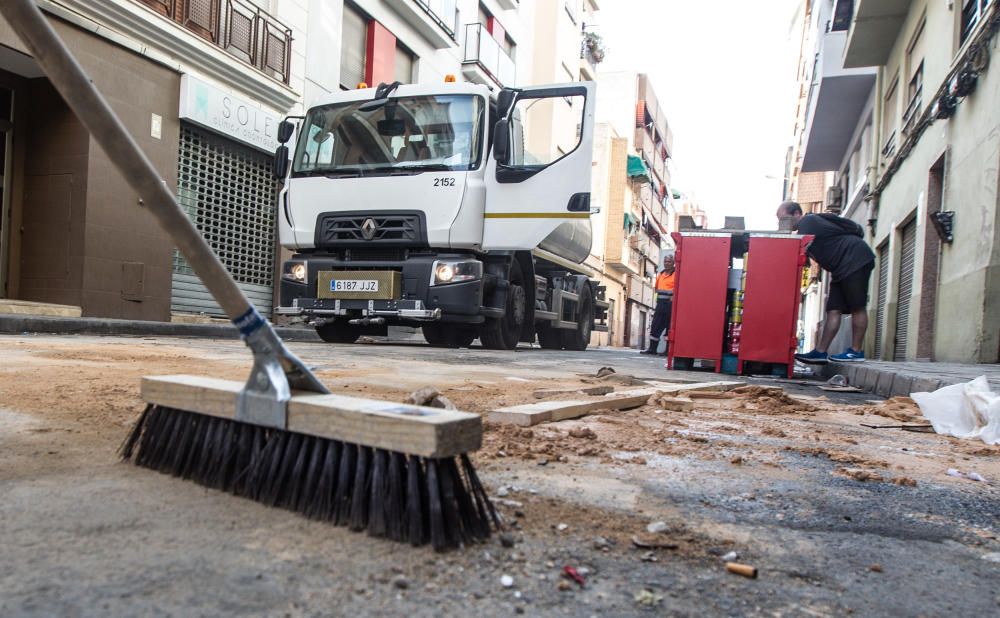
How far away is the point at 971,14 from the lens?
28.0 ft

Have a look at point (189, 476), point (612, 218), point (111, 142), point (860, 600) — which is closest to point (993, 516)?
point (860, 600)

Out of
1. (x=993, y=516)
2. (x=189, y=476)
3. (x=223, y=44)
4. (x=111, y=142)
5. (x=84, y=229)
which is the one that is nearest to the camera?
(x=111, y=142)

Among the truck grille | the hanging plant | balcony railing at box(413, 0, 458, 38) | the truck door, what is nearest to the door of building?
the truck grille

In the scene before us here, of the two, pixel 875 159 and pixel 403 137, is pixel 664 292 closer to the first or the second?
pixel 875 159

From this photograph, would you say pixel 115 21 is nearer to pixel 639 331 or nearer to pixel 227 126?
pixel 227 126

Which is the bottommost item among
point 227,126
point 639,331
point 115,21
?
point 639,331

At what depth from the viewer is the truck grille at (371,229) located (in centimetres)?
749

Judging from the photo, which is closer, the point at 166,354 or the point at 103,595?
the point at 103,595

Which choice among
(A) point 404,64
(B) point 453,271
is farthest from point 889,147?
(A) point 404,64

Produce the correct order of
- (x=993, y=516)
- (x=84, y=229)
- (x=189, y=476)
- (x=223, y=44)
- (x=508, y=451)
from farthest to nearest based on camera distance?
1. (x=223, y=44)
2. (x=84, y=229)
3. (x=508, y=451)
4. (x=993, y=516)
5. (x=189, y=476)

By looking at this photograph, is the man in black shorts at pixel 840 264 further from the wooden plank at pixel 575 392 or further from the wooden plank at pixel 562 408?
the wooden plank at pixel 575 392

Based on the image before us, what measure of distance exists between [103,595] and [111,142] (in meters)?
0.75

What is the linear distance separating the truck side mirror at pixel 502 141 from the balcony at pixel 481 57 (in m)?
12.2

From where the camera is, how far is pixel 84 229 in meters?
9.41
